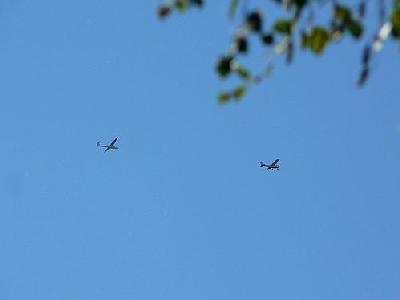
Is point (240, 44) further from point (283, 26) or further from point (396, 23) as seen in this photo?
point (396, 23)

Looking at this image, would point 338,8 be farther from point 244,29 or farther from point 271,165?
point 271,165

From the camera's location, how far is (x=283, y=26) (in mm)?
6762

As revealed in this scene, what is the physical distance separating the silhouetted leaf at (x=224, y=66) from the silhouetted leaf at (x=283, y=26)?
43 cm

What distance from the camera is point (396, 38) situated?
259 inches

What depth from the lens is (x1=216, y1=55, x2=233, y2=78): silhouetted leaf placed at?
6699mm

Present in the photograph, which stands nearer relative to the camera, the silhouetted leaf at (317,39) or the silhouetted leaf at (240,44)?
the silhouetted leaf at (240,44)

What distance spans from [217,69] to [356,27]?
1.09 metres

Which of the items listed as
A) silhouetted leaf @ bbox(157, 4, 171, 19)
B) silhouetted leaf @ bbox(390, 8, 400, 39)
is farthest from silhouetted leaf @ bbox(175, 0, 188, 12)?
silhouetted leaf @ bbox(390, 8, 400, 39)

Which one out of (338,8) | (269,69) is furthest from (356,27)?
(269,69)

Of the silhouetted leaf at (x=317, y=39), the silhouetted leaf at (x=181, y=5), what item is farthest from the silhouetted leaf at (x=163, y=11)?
the silhouetted leaf at (x=317, y=39)

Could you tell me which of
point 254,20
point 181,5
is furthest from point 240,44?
point 181,5

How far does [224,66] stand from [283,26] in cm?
54

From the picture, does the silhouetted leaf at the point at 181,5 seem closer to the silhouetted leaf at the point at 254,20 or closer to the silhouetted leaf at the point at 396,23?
the silhouetted leaf at the point at 254,20

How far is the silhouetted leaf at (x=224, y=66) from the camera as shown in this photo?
670 centimetres
